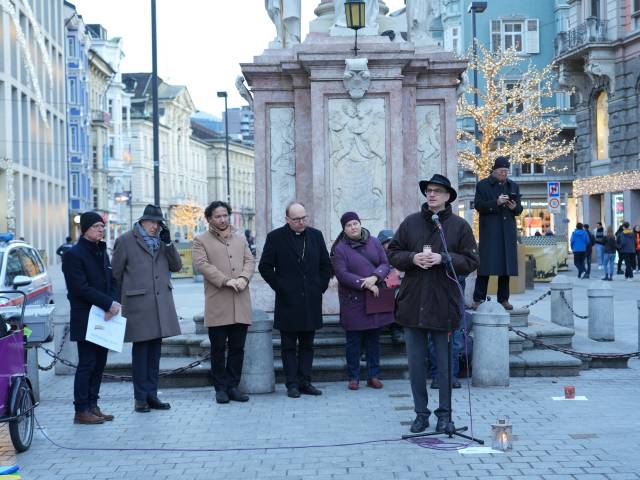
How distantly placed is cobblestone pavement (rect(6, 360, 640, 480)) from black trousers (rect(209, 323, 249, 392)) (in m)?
0.28

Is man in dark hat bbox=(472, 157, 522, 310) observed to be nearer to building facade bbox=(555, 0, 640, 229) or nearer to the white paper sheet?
the white paper sheet

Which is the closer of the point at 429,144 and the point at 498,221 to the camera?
the point at 498,221

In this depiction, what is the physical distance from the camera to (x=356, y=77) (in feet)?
38.8

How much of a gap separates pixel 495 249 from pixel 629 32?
2818 centimetres

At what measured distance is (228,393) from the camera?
393 inches

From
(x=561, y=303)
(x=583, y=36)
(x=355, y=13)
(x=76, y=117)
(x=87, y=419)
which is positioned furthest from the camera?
(x=76, y=117)

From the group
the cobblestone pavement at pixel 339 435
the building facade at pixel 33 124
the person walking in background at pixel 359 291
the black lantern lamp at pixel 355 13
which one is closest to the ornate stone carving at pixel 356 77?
the black lantern lamp at pixel 355 13

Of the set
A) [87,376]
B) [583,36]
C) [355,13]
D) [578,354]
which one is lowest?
[578,354]

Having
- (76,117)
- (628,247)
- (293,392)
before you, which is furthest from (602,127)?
(76,117)

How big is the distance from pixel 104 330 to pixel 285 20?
18.6ft

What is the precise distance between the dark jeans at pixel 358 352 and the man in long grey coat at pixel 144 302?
1860 mm

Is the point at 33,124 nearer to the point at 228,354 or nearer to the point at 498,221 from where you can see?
the point at 498,221

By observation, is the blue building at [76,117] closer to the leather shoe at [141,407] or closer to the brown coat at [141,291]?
the brown coat at [141,291]

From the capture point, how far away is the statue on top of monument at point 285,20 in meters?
13.0
